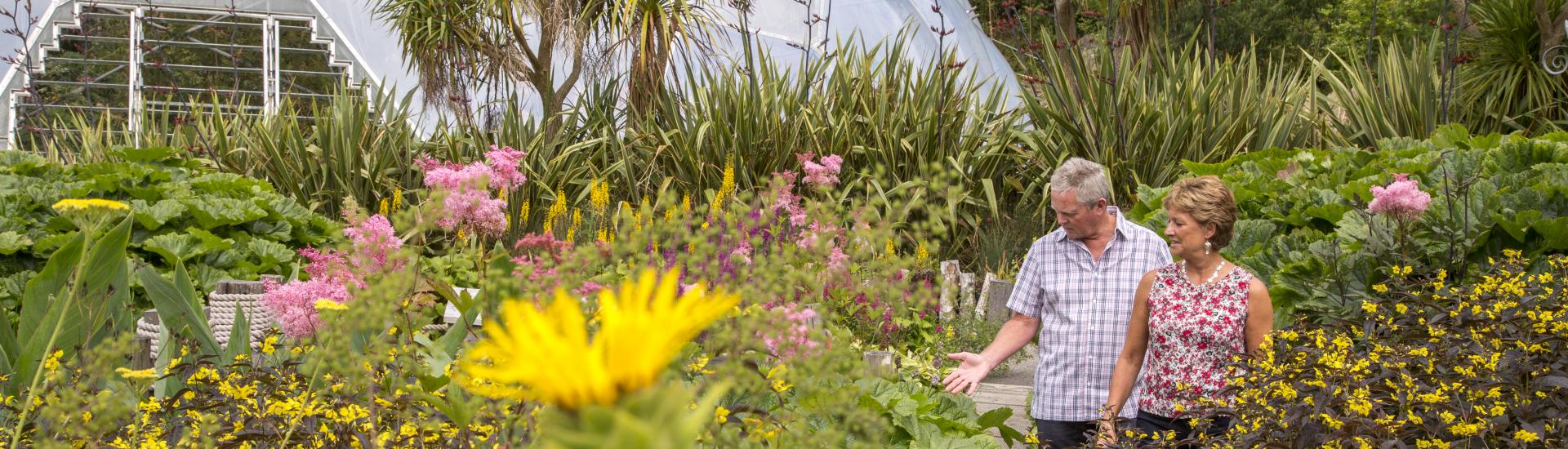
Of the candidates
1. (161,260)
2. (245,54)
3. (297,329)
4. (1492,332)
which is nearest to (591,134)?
(161,260)

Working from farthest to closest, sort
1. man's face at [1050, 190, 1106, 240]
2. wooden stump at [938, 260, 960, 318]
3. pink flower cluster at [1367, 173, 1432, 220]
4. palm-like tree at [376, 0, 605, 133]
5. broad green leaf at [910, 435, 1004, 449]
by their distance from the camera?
palm-like tree at [376, 0, 605, 133] → wooden stump at [938, 260, 960, 318] → pink flower cluster at [1367, 173, 1432, 220] → man's face at [1050, 190, 1106, 240] → broad green leaf at [910, 435, 1004, 449]

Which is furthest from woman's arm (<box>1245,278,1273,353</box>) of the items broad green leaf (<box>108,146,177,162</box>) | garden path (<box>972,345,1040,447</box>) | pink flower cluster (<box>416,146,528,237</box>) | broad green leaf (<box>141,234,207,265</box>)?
broad green leaf (<box>108,146,177,162</box>)

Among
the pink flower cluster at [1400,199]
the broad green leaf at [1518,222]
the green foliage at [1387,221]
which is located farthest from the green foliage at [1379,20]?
the pink flower cluster at [1400,199]

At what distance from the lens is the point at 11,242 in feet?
15.6

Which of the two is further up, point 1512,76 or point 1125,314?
point 1512,76

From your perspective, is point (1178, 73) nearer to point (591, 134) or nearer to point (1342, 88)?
point (1342, 88)

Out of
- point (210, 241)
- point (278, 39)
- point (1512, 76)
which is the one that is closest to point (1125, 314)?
point (210, 241)

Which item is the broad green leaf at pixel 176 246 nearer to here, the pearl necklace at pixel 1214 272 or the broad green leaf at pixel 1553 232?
the pearl necklace at pixel 1214 272

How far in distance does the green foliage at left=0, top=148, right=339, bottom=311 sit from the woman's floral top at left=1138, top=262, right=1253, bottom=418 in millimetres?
3617

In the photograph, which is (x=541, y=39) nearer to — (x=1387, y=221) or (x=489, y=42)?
(x=489, y=42)

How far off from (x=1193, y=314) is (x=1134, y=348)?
0.18 meters

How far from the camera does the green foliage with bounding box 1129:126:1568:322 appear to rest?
3.68 meters

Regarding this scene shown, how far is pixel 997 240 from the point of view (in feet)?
22.4

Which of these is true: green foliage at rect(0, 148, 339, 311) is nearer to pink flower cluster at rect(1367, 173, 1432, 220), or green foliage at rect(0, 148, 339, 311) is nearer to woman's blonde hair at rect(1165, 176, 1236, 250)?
woman's blonde hair at rect(1165, 176, 1236, 250)
